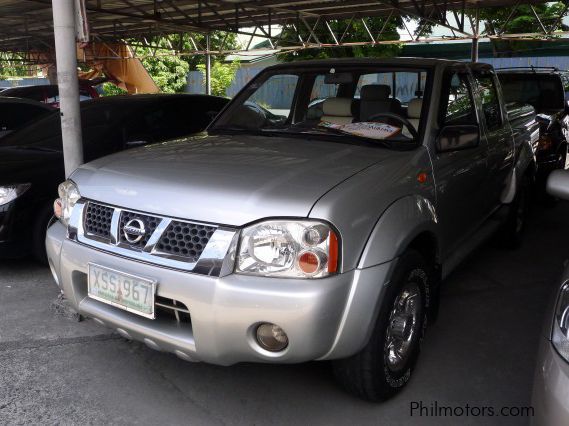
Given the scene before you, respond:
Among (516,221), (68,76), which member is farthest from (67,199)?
(516,221)

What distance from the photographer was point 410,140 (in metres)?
3.15

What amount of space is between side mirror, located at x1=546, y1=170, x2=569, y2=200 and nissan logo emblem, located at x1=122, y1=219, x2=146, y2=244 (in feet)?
6.03

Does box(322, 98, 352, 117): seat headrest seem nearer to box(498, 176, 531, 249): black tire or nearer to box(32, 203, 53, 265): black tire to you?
box(498, 176, 531, 249): black tire

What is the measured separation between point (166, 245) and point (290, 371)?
1.11 m

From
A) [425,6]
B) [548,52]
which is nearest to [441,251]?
[425,6]

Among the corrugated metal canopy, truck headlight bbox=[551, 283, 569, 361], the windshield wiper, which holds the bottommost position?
the windshield wiper

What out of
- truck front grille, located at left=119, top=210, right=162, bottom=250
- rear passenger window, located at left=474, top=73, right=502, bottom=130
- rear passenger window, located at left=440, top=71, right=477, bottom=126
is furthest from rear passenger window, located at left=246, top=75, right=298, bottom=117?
truck front grille, located at left=119, top=210, right=162, bottom=250

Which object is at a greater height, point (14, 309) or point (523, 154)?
point (523, 154)

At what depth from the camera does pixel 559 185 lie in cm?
250

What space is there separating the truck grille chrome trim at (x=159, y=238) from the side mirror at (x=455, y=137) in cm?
146

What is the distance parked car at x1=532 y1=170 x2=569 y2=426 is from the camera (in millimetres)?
1731

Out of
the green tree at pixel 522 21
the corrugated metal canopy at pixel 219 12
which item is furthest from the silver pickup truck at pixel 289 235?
the green tree at pixel 522 21

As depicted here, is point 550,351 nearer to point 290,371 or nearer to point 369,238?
point 369,238

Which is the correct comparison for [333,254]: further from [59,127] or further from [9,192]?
[59,127]
